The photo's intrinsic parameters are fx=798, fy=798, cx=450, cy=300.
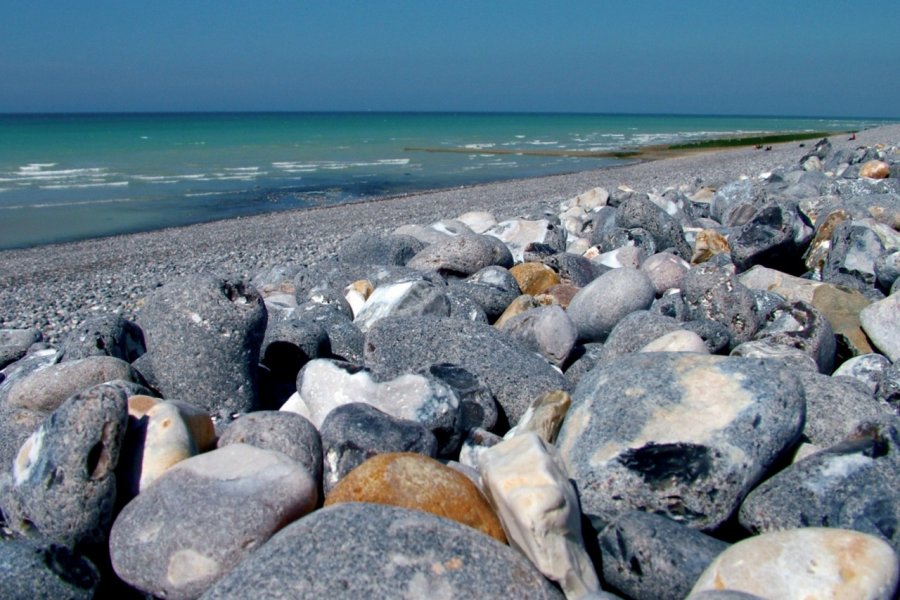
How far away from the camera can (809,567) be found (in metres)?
2.47

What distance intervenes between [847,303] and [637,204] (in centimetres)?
313

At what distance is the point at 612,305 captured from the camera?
18.0 feet

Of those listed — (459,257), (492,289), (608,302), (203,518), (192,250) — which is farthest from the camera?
(192,250)

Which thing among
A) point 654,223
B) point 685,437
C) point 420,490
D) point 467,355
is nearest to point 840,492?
point 685,437

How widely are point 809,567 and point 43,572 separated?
265 cm

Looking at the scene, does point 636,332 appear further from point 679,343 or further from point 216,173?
point 216,173

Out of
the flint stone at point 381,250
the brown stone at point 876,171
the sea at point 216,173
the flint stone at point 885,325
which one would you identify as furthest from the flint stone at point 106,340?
the sea at point 216,173

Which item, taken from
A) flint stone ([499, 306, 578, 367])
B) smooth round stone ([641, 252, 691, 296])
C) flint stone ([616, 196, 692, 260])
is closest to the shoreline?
flint stone ([616, 196, 692, 260])

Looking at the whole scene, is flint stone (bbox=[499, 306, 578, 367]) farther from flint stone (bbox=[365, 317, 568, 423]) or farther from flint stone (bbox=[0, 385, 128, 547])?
flint stone (bbox=[0, 385, 128, 547])

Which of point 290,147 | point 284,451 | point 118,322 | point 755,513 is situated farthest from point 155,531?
point 290,147

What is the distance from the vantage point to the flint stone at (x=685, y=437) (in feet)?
10.2

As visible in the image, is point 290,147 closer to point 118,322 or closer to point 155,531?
point 118,322

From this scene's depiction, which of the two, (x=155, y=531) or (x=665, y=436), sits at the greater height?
(x=665, y=436)

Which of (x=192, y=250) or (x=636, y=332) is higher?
(x=636, y=332)
